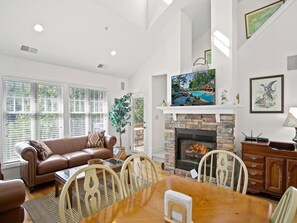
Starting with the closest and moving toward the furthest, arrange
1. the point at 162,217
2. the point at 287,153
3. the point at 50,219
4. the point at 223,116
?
the point at 162,217, the point at 50,219, the point at 287,153, the point at 223,116

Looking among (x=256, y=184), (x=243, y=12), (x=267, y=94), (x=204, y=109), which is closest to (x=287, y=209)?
(x=256, y=184)

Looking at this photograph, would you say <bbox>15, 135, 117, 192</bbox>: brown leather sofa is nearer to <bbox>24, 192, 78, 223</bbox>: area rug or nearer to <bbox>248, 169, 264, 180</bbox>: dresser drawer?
<bbox>24, 192, 78, 223</bbox>: area rug

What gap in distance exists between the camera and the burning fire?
12.3 feet

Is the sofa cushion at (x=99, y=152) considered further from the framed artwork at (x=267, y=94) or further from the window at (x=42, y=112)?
the framed artwork at (x=267, y=94)

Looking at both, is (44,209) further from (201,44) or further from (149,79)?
(201,44)

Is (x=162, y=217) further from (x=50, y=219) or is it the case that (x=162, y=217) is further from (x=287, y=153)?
(x=287, y=153)

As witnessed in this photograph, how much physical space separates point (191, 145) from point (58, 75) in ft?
12.0

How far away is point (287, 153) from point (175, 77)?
2.42 metres

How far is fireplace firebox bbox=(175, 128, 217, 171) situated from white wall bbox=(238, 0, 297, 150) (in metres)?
0.71

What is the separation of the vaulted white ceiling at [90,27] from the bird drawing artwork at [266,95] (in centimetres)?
223

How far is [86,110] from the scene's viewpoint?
203 inches

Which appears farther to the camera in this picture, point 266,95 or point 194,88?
point 194,88

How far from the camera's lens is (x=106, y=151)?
4.36 m

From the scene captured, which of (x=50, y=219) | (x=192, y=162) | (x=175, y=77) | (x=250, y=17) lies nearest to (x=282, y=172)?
(x=192, y=162)
